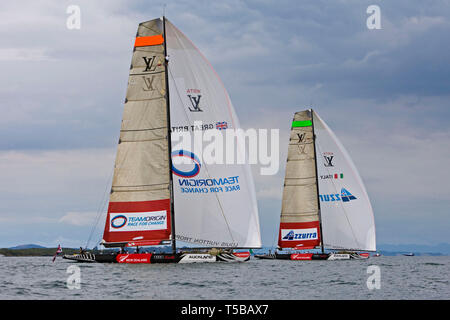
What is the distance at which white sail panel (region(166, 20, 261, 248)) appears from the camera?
40.0 metres

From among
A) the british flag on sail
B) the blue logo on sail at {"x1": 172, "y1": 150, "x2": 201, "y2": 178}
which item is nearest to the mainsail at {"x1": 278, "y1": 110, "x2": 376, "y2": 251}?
the british flag on sail

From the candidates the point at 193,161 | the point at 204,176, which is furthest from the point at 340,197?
the point at 193,161

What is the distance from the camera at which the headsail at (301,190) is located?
62469 millimetres

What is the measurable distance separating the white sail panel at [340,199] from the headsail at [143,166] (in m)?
26.7

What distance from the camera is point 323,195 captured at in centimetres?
6269

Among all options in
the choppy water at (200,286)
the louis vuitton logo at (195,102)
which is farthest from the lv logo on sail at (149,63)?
the choppy water at (200,286)

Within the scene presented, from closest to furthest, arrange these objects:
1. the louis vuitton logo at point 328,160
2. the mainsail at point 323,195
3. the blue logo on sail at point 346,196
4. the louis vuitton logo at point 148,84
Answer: the louis vuitton logo at point 148,84
the blue logo on sail at point 346,196
the mainsail at point 323,195
the louis vuitton logo at point 328,160

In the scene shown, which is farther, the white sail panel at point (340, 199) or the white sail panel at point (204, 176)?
Result: the white sail panel at point (340, 199)

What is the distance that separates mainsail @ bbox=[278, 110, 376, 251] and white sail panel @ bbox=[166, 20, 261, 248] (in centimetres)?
2278

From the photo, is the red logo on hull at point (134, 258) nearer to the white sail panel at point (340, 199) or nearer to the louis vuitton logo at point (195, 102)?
the louis vuitton logo at point (195, 102)

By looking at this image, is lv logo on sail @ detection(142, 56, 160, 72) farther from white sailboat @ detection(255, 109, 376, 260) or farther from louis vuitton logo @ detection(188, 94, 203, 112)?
white sailboat @ detection(255, 109, 376, 260)

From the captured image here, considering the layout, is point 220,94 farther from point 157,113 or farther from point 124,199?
point 124,199

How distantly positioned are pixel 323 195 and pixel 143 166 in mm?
27706
